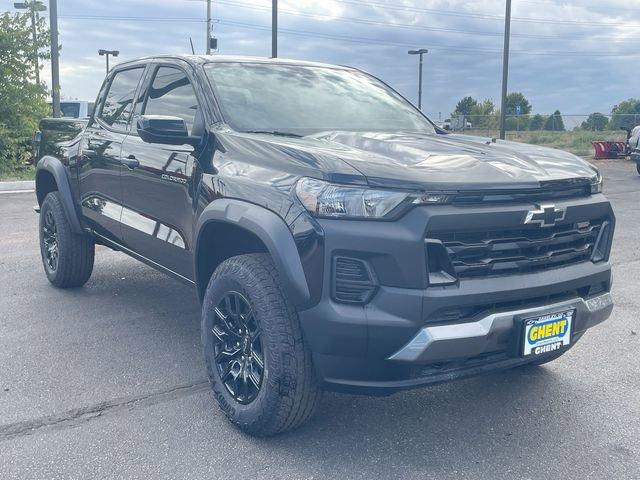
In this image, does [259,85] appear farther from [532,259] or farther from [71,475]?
[71,475]

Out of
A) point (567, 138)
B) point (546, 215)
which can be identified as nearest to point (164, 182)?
point (546, 215)

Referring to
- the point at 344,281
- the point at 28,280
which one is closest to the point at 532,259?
Answer: the point at 344,281

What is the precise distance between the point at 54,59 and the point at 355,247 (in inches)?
720

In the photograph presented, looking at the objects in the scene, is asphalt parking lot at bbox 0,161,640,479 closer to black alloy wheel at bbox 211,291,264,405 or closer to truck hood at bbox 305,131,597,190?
black alloy wheel at bbox 211,291,264,405

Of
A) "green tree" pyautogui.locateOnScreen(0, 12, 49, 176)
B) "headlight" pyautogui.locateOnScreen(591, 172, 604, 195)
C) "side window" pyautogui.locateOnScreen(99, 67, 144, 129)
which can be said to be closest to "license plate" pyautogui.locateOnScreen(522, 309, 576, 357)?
"headlight" pyautogui.locateOnScreen(591, 172, 604, 195)

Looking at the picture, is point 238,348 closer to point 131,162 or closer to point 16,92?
point 131,162

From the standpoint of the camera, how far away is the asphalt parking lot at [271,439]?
10.5ft

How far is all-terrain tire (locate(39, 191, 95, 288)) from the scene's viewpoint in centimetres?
585

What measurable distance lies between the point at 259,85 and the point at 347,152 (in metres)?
1.27

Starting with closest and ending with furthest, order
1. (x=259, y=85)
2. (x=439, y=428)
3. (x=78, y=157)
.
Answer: (x=439, y=428)
(x=259, y=85)
(x=78, y=157)

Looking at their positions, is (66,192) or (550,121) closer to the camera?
(66,192)

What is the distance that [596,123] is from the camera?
129 ft

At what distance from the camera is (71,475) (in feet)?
10.1

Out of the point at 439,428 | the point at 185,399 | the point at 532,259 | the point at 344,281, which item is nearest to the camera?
the point at 344,281
